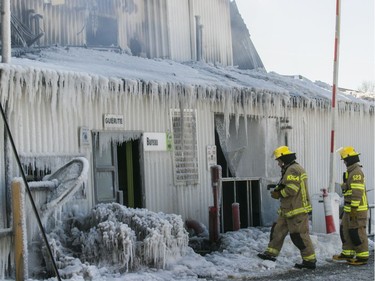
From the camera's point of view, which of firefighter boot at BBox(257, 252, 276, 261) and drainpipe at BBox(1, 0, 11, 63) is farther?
firefighter boot at BBox(257, 252, 276, 261)

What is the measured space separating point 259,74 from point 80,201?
6.33 meters

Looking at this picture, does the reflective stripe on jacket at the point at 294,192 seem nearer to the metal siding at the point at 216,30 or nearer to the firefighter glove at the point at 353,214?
the firefighter glove at the point at 353,214

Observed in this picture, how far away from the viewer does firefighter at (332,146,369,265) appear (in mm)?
10211

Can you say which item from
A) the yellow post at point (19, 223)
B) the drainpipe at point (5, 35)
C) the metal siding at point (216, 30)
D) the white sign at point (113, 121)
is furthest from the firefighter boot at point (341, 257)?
the metal siding at point (216, 30)

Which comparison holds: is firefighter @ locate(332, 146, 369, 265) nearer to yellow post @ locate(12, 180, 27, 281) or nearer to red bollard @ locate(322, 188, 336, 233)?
red bollard @ locate(322, 188, 336, 233)

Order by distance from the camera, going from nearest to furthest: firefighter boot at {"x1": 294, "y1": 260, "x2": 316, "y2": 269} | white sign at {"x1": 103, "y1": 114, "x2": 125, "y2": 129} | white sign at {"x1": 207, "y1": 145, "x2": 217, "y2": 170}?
firefighter boot at {"x1": 294, "y1": 260, "x2": 316, "y2": 269} < white sign at {"x1": 103, "y1": 114, "x2": 125, "y2": 129} < white sign at {"x1": 207, "y1": 145, "x2": 217, "y2": 170}

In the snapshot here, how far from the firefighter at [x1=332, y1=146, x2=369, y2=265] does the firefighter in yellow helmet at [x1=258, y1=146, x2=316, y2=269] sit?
95cm

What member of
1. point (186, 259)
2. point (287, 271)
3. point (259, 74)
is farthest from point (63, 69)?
point (259, 74)

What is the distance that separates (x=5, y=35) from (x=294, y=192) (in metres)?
4.55

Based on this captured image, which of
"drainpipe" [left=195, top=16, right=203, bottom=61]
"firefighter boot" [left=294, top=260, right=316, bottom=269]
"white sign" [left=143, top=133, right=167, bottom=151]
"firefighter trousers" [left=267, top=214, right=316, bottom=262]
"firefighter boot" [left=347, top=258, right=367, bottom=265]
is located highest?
"drainpipe" [left=195, top=16, right=203, bottom=61]

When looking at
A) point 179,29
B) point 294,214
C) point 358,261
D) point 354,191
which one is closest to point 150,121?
point 294,214

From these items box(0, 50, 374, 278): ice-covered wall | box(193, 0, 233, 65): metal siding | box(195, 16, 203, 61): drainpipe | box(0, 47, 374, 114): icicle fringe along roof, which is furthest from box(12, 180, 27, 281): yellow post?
box(193, 0, 233, 65): metal siding

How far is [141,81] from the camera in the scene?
1014 cm

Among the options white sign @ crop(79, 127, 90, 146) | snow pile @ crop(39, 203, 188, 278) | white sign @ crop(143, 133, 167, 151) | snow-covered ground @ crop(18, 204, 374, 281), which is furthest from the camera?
white sign @ crop(143, 133, 167, 151)
